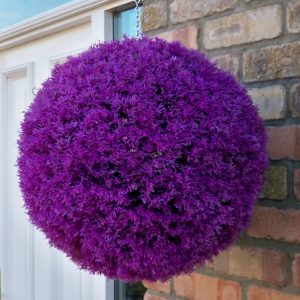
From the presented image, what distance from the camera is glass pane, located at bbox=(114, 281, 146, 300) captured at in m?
1.96

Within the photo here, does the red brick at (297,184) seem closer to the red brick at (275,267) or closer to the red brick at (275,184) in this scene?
the red brick at (275,184)

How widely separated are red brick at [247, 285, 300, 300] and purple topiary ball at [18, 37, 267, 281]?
0.26 metres

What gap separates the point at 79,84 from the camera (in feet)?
2.62

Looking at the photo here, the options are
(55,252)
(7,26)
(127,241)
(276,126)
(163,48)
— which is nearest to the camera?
(127,241)

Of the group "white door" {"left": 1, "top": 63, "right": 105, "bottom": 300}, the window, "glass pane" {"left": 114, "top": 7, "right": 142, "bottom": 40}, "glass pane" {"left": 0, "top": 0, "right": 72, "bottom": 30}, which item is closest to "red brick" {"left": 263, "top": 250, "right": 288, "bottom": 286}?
the window

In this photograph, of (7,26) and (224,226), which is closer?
(224,226)

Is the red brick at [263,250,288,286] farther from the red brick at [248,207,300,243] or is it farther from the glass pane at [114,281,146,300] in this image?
the glass pane at [114,281,146,300]

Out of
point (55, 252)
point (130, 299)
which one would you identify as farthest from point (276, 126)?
point (55, 252)

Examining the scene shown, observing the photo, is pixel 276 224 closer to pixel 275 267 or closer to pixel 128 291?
pixel 275 267

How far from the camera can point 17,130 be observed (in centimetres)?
192

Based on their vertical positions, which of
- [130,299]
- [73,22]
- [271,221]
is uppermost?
[73,22]

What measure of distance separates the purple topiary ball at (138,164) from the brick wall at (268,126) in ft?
0.63

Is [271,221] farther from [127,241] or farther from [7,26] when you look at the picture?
[7,26]

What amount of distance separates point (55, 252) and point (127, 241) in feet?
5.41
